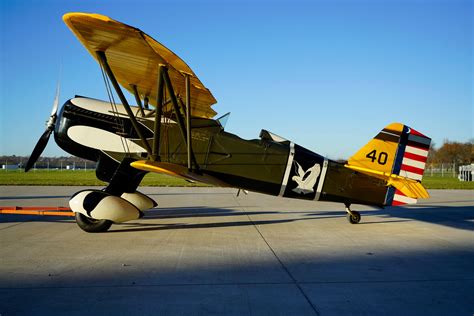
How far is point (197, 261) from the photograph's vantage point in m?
5.71

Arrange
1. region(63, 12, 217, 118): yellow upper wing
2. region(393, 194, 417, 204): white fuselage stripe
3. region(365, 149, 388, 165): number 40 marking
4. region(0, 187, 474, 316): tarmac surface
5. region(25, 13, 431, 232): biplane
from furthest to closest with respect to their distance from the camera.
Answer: region(365, 149, 388, 165): number 40 marking, region(393, 194, 417, 204): white fuselage stripe, region(25, 13, 431, 232): biplane, region(63, 12, 217, 118): yellow upper wing, region(0, 187, 474, 316): tarmac surface

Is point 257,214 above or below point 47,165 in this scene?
above

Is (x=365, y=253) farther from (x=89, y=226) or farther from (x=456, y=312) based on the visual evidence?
(x=89, y=226)

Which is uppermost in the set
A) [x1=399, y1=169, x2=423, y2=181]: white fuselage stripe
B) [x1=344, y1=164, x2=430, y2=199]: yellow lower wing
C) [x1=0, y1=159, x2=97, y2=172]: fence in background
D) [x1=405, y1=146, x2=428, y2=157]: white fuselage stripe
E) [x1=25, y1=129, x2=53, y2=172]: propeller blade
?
[x1=405, y1=146, x2=428, y2=157]: white fuselage stripe

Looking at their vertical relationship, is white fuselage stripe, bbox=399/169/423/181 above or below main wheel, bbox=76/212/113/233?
above

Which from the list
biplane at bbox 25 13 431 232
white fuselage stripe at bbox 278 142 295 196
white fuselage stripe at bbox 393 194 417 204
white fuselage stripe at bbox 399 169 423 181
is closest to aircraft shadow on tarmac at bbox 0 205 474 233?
biplane at bbox 25 13 431 232

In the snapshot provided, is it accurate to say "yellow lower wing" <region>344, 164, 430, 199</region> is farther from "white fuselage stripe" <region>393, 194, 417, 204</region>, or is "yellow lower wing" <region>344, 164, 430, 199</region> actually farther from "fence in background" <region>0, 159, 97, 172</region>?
"fence in background" <region>0, 159, 97, 172</region>

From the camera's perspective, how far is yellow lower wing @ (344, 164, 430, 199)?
883 cm

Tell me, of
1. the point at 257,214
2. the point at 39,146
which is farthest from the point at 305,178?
the point at 39,146

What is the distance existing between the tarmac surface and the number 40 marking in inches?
58.6

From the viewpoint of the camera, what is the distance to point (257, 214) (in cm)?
1178

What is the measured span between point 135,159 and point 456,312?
6367 millimetres

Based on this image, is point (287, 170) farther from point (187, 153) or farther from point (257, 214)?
point (257, 214)

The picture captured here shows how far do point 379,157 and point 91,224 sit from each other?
6201mm
